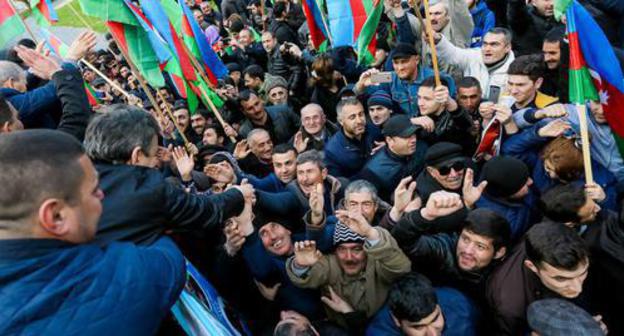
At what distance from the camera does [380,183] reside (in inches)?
147

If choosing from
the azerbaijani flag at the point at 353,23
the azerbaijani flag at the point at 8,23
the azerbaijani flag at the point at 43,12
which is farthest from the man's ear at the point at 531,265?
the azerbaijani flag at the point at 43,12

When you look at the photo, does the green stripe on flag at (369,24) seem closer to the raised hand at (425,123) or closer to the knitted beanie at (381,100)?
the knitted beanie at (381,100)

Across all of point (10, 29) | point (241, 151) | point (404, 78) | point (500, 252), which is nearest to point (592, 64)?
point (500, 252)

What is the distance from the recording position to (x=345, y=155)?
4.22 meters

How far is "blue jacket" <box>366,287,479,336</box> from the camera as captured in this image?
2.30 meters

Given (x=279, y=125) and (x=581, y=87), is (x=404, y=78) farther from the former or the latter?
(x=581, y=87)

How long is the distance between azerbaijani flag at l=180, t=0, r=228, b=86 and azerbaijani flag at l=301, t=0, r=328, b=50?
1.15 m

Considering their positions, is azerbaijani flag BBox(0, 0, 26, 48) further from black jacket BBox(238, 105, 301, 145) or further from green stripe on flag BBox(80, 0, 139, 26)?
black jacket BBox(238, 105, 301, 145)

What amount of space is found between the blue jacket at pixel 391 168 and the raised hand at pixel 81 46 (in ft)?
7.48

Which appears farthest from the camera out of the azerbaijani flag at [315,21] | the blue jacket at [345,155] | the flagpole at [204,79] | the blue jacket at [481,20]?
the blue jacket at [481,20]

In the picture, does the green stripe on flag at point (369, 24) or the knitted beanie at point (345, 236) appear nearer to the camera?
the knitted beanie at point (345, 236)

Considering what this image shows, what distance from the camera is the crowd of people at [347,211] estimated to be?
1.24 meters

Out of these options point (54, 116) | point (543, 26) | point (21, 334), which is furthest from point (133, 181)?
point (543, 26)

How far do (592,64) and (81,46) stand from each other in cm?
320
